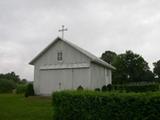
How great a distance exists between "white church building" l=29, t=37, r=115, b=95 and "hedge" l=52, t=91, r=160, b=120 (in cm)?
1338

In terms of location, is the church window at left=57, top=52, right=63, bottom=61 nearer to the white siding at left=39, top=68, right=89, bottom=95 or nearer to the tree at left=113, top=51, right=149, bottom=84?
the white siding at left=39, top=68, right=89, bottom=95

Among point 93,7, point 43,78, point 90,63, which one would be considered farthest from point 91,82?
point 93,7

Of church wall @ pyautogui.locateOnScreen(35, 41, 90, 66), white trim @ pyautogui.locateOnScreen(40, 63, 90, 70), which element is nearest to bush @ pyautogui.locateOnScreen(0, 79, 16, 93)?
church wall @ pyautogui.locateOnScreen(35, 41, 90, 66)

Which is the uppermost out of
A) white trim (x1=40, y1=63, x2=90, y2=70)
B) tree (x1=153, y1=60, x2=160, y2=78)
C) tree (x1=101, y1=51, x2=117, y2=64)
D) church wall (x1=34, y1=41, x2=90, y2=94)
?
tree (x1=101, y1=51, x2=117, y2=64)

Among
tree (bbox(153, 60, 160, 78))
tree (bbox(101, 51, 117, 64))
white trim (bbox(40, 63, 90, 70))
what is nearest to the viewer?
white trim (bbox(40, 63, 90, 70))

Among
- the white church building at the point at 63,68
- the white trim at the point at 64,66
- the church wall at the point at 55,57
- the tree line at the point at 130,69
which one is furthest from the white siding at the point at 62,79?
the tree line at the point at 130,69

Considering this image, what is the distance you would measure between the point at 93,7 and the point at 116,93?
10.7 meters

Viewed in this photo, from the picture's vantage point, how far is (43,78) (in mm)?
27219

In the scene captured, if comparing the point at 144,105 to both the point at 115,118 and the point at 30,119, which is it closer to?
the point at 115,118

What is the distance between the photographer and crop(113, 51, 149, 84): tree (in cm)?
6359

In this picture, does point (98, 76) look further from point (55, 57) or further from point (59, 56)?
point (55, 57)

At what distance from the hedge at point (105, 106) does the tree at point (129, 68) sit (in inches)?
2017

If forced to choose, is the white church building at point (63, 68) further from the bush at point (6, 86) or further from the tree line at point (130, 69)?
the tree line at point (130, 69)

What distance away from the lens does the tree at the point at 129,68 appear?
2504 inches
